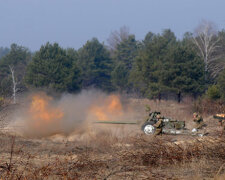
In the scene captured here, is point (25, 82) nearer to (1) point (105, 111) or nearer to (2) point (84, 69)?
(2) point (84, 69)

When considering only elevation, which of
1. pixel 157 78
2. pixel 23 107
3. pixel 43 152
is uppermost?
pixel 157 78

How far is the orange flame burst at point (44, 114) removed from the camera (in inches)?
877

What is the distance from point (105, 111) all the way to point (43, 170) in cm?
1732

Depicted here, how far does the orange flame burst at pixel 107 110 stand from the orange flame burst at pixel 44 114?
287 cm

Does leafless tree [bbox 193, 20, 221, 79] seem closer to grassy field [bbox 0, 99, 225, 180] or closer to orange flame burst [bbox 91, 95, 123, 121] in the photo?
orange flame burst [bbox 91, 95, 123, 121]

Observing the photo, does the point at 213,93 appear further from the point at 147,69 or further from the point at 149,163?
the point at 149,163

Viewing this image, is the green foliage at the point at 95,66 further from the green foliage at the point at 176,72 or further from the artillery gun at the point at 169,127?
the artillery gun at the point at 169,127

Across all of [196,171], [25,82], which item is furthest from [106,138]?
[25,82]

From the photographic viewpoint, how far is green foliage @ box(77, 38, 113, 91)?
5834 centimetres

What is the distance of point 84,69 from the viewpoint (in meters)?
58.9

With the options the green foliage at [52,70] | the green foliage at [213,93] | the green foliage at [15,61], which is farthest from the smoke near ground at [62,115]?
the green foliage at [15,61]

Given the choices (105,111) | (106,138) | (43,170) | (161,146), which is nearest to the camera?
(43,170)

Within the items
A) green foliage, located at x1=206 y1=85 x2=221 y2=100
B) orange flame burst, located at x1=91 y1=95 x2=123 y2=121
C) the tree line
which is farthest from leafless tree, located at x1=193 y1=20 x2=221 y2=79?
orange flame burst, located at x1=91 y1=95 x2=123 y2=121

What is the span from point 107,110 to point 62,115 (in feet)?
14.7
